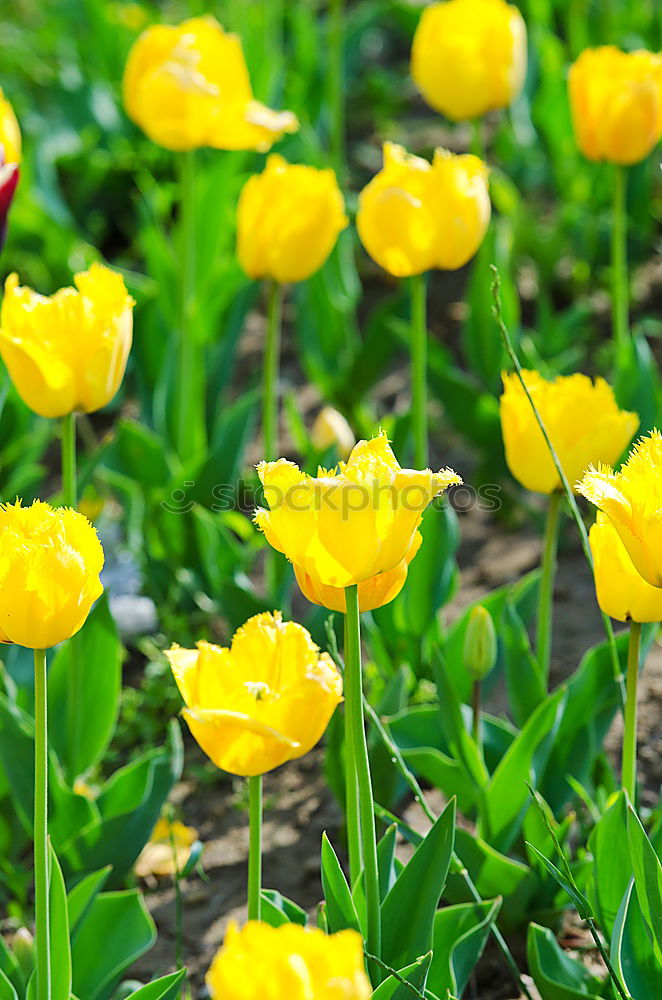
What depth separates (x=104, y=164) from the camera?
3393 millimetres

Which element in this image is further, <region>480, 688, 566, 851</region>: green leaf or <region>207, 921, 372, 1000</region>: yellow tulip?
<region>480, 688, 566, 851</region>: green leaf

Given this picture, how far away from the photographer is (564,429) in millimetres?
1521

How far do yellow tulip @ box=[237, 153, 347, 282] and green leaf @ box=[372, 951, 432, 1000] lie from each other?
1.15 meters

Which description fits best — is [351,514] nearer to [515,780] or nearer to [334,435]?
[515,780]

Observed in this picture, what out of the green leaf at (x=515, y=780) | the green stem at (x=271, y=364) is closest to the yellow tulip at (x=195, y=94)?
the green stem at (x=271, y=364)

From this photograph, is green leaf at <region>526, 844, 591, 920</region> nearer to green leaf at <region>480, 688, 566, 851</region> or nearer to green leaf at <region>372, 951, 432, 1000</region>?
green leaf at <region>372, 951, 432, 1000</region>

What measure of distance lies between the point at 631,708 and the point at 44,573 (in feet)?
2.08

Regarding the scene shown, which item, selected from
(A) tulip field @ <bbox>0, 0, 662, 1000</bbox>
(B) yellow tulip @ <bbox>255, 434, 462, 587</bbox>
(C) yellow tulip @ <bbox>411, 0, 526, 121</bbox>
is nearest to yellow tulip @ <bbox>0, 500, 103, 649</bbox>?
(A) tulip field @ <bbox>0, 0, 662, 1000</bbox>

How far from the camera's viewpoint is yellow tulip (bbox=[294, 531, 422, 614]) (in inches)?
43.5

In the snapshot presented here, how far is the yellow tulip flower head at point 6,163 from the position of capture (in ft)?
5.18

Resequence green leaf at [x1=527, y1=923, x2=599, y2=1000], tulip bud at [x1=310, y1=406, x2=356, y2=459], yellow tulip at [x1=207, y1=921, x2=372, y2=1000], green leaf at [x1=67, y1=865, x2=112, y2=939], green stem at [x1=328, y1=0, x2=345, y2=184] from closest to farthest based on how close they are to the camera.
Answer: yellow tulip at [x1=207, y1=921, x2=372, y2=1000], green leaf at [x1=527, y1=923, x2=599, y2=1000], green leaf at [x1=67, y1=865, x2=112, y2=939], tulip bud at [x1=310, y1=406, x2=356, y2=459], green stem at [x1=328, y1=0, x2=345, y2=184]

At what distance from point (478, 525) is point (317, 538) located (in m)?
1.65

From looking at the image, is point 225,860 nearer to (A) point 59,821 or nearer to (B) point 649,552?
(A) point 59,821

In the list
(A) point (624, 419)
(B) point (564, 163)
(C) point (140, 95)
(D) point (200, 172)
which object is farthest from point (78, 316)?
(B) point (564, 163)
